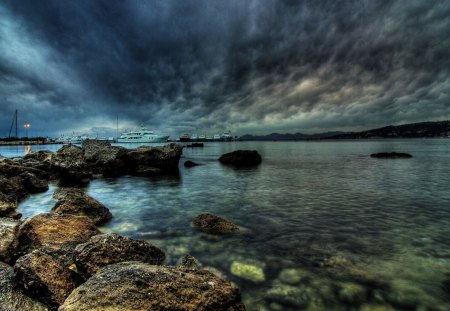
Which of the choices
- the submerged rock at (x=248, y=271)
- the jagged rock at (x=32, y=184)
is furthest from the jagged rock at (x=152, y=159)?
the submerged rock at (x=248, y=271)

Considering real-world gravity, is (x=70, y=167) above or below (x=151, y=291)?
above

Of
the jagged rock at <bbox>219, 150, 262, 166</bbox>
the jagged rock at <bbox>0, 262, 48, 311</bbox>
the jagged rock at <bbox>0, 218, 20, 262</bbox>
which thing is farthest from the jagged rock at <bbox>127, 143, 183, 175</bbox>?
the jagged rock at <bbox>0, 262, 48, 311</bbox>

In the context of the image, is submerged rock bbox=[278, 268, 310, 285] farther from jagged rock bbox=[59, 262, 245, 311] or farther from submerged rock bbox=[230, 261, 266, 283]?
jagged rock bbox=[59, 262, 245, 311]

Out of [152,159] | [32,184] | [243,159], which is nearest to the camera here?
[32,184]

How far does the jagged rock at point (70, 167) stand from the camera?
18.9 metres

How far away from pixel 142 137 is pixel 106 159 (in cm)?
12707

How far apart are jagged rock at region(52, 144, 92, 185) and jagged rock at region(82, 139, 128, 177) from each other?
13.7 feet

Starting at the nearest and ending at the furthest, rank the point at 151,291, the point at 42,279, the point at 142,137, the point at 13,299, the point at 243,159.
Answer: the point at 151,291 → the point at 13,299 → the point at 42,279 → the point at 243,159 → the point at 142,137

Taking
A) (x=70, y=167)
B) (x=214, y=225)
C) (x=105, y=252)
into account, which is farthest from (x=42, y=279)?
(x=70, y=167)

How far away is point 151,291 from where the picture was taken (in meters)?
3.39

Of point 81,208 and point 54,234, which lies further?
point 81,208

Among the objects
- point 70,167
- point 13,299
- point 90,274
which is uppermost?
point 70,167

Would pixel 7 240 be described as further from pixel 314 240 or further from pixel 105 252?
pixel 314 240

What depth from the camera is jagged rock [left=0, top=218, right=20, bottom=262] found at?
538 cm
